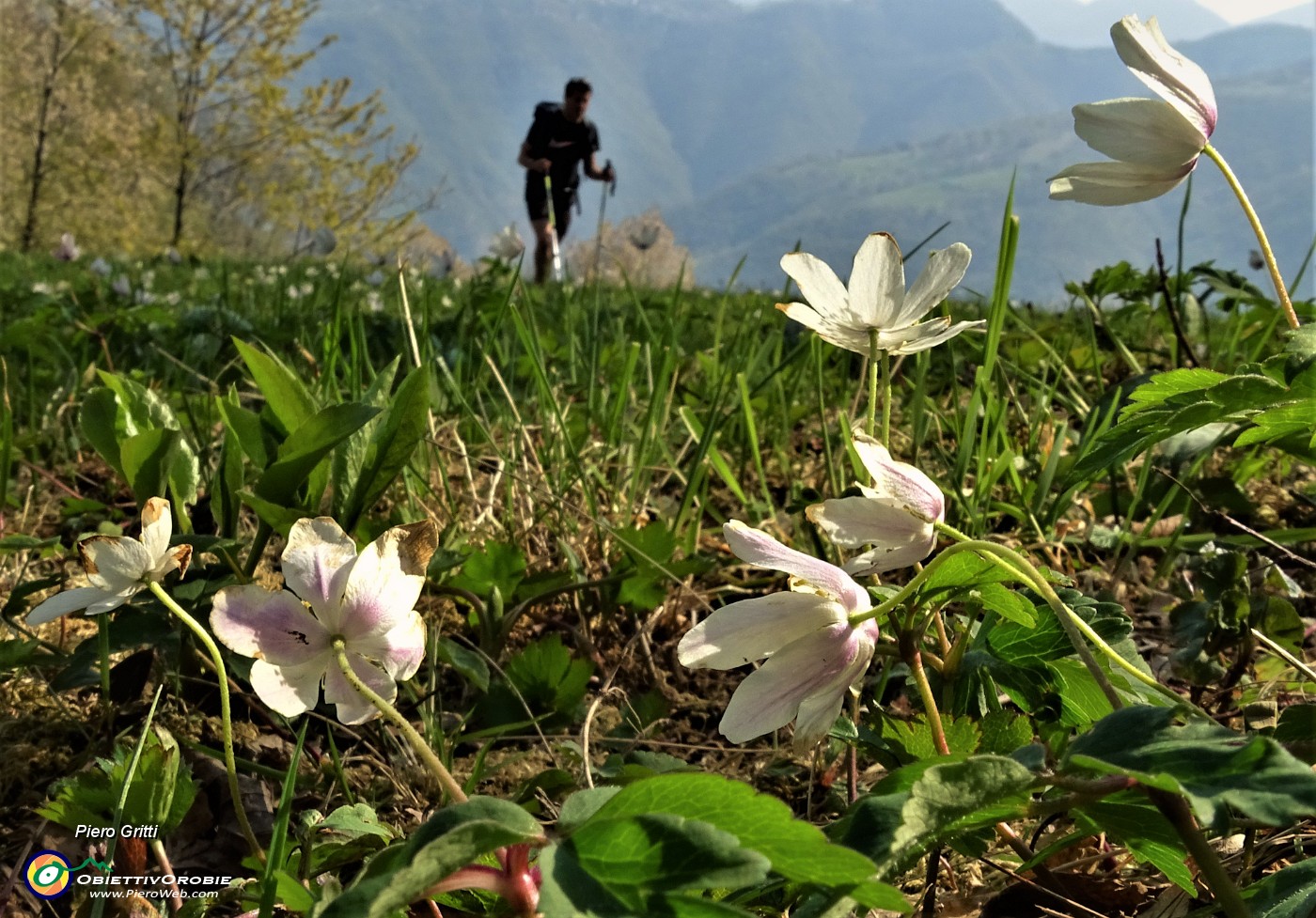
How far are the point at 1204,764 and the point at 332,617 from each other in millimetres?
520

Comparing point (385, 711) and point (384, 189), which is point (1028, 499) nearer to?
point (385, 711)

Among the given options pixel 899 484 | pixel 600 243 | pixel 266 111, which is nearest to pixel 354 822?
pixel 899 484

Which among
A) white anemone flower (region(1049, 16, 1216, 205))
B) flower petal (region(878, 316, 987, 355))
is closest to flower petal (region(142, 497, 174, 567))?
flower petal (region(878, 316, 987, 355))

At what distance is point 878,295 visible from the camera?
81cm

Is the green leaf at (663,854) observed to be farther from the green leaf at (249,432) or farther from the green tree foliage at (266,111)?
the green tree foliage at (266,111)

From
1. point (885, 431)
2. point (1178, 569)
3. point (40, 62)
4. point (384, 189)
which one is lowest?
point (1178, 569)

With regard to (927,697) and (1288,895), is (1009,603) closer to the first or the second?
(927,697)

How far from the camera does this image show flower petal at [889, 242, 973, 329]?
30.5 inches

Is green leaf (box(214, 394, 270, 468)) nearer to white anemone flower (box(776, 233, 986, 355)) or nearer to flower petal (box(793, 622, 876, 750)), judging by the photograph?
white anemone flower (box(776, 233, 986, 355))

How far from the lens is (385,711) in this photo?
2.02 ft

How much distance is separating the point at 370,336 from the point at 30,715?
1.68 meters

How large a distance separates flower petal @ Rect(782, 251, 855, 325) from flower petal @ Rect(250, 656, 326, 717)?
1.54 ft

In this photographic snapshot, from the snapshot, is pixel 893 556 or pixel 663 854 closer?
pixel 663 854

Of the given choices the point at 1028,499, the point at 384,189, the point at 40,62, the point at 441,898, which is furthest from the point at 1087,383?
the point at 40,62
